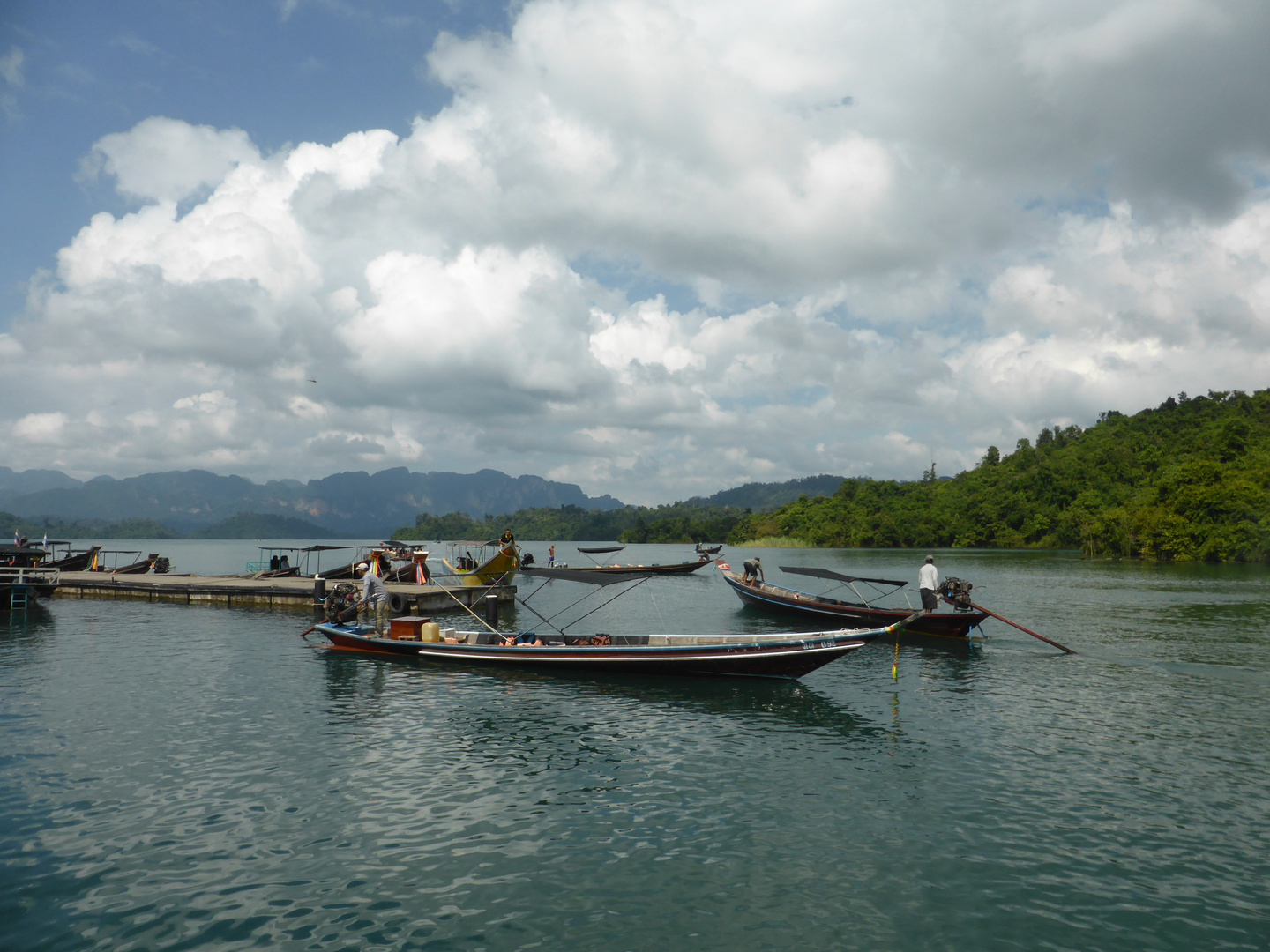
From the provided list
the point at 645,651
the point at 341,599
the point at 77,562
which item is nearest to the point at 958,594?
the point at 645,651

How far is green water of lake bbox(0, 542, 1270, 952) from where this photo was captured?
8789mm

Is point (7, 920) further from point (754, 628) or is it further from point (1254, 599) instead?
point (1254, 599)

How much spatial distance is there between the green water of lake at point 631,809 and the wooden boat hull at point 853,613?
5.51 meters

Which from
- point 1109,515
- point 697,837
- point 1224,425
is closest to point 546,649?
point 697,837

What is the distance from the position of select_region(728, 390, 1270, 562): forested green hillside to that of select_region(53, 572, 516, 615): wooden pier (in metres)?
91.8

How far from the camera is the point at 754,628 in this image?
3556 centimetres

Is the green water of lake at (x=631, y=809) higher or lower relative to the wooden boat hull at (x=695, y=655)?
lower

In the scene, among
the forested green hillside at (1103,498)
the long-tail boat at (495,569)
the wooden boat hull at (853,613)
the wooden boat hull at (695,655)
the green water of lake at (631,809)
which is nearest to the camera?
the green water of lake at (631,809)

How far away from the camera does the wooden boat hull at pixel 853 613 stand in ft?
97.9

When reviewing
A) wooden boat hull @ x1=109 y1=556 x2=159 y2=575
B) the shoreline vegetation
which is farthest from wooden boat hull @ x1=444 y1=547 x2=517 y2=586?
the shoreline vegetation

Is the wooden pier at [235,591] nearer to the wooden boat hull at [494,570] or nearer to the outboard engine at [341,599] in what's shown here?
the wooden boat hull at [494,570]

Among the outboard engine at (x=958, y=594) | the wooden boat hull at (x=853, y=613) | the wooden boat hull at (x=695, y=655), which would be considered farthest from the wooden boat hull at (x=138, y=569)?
the outboard engine at (x=958, y=594)

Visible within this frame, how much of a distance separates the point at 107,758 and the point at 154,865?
20.0 ft

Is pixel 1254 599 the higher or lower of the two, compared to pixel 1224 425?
lower
